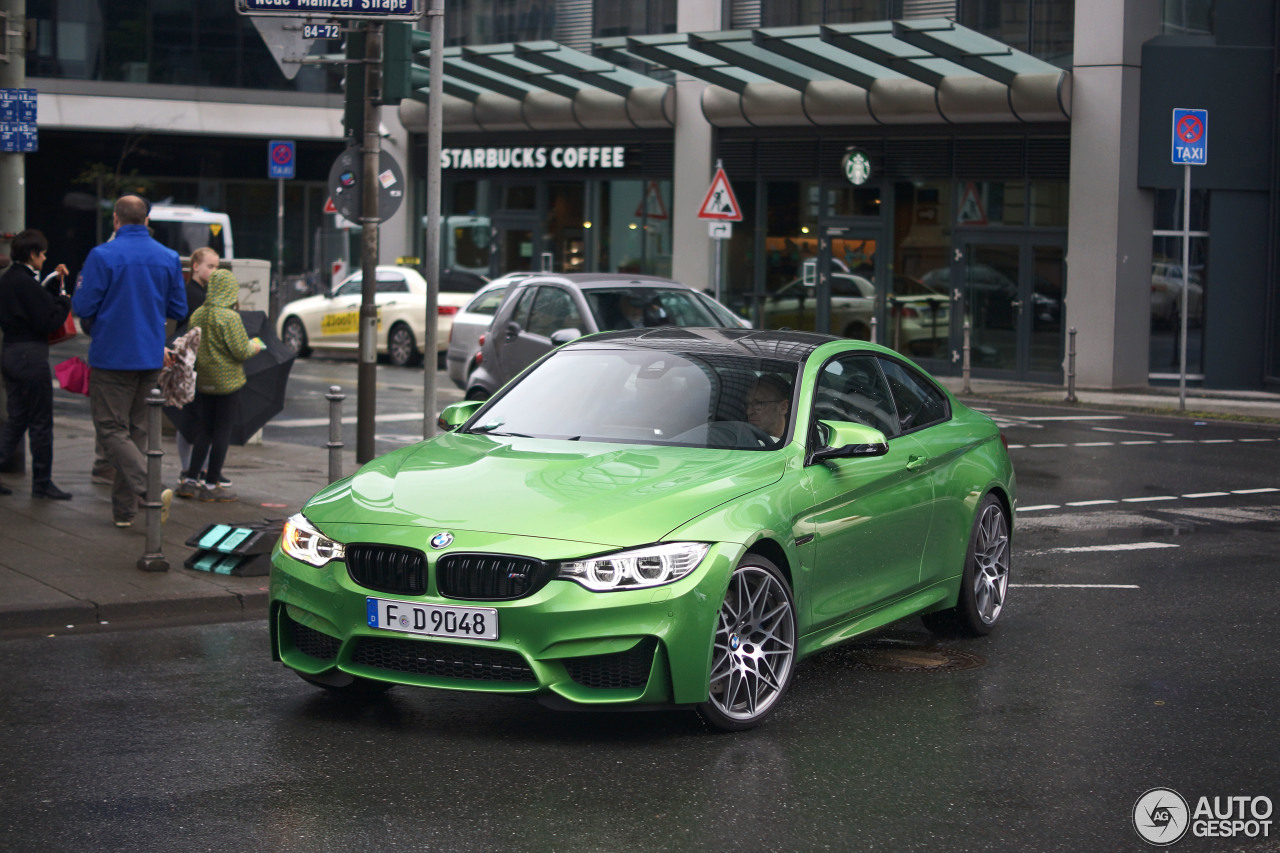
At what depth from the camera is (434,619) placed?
5.61 metres

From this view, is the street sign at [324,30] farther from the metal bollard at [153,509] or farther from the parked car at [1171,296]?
the parked car at [1171,296]

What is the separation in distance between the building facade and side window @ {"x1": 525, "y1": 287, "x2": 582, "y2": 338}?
9.15 meters

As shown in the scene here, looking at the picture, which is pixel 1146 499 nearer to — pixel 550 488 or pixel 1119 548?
pixel 1119 548

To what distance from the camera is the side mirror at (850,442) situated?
649 cm

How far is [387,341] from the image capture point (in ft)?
88.9

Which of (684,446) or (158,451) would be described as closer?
(684,446)

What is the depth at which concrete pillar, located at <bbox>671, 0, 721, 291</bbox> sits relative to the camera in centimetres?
2975

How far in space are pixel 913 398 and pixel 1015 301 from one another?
18269mm

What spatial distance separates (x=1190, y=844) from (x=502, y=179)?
98.8 ft

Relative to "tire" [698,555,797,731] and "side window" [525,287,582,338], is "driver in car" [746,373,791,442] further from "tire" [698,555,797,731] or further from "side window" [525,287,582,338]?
"side window" [525,287,582,338]

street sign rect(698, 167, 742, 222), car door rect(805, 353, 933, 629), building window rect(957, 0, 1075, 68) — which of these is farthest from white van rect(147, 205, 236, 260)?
car door rect(805, 353, 933, 629)

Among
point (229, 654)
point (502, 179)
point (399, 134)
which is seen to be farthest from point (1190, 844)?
point (399, 134)

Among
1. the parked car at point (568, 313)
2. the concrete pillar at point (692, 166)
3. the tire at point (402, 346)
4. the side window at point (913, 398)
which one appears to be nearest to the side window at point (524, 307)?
the parked car at point (568, 313)

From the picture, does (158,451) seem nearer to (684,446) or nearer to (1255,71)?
(684,446)
